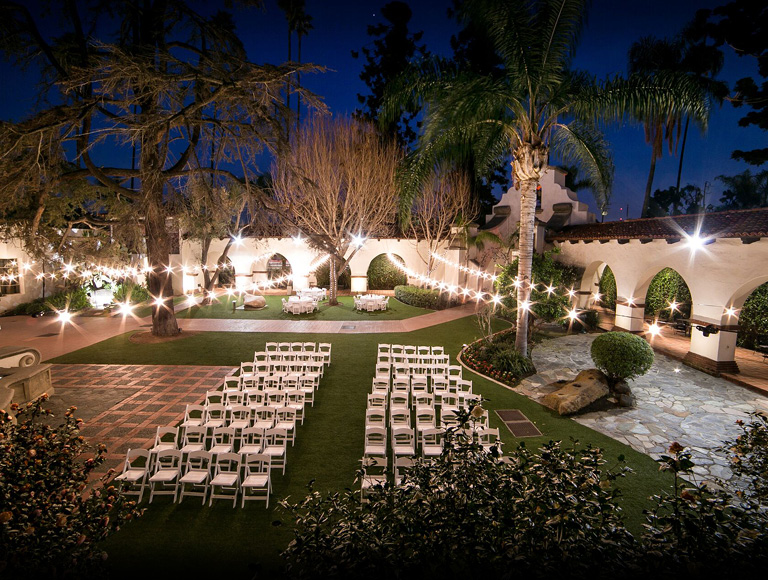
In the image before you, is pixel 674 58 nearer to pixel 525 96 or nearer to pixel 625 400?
pixel 525 96

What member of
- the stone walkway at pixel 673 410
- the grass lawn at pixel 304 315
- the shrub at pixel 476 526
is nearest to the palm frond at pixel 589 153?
the stone walkway at pixel 673 410

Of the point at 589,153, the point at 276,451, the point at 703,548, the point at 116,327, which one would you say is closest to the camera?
the point at 703,548

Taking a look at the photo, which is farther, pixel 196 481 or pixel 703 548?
pixel 196 481

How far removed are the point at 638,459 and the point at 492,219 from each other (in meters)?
18.6

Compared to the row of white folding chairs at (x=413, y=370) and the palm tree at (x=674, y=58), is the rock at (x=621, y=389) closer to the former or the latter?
the row of white folding chairs at (x=413, y=370)

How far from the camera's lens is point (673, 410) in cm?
959

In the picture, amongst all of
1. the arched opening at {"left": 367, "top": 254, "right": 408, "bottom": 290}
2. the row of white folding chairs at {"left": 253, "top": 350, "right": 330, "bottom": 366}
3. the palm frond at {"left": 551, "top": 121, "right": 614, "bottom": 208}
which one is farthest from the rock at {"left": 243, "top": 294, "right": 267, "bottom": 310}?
the palm frond at {"left": 551, "top": 121, "right": 614, "bottom": 208}

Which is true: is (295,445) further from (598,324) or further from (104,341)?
(598,324)

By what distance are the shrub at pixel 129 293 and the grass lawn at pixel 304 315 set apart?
10.0 feet

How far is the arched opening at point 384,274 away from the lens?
2950cm

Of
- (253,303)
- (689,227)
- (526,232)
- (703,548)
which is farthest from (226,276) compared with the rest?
(703,548)

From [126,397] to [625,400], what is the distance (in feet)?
39.0

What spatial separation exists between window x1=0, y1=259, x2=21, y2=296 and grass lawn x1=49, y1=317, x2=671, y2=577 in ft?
25.4

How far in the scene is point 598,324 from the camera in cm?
1855
